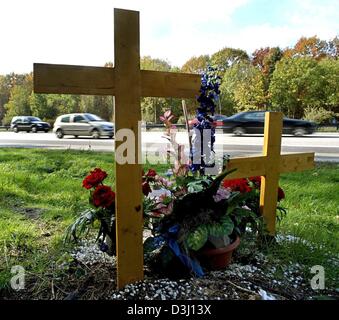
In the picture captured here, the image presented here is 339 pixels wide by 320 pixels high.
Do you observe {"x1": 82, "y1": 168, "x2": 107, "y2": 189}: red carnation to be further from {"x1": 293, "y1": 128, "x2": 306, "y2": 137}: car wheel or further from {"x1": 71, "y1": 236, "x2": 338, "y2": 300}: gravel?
{"x1": 293, "y1": 128, "x2": 306, "y2": 137}: car wheel

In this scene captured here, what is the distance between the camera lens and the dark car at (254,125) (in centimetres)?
1537

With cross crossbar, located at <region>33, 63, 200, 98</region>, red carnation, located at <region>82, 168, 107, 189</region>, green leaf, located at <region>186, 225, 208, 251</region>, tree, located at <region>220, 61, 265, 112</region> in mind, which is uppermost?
tree, located at <region>220, 61, 265, 112</region>

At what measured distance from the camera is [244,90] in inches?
1091

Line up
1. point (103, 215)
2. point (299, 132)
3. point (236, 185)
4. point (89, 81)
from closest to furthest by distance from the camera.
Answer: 1. point (89, 81)
2. point (103, 215)
3. point (236, 185)
4. point (299, 132)

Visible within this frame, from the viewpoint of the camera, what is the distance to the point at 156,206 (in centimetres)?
222

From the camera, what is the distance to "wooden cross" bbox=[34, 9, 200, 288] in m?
1.74

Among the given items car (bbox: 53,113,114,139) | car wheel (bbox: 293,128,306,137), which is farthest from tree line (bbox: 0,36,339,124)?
car wheel (bbox: 293,128,306,137)

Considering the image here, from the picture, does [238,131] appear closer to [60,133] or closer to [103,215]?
[60,133]

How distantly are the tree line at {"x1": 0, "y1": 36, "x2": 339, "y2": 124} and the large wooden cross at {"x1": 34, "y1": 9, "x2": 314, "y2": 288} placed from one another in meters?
19.4

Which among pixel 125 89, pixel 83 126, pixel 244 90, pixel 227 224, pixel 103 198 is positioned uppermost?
pixel 244 90

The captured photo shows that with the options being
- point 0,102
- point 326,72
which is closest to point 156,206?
A: point 326,72

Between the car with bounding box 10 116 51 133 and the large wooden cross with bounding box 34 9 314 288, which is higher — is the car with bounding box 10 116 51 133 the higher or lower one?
the lower one

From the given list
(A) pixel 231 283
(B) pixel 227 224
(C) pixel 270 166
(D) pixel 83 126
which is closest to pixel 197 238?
(B) pixel 227 224
